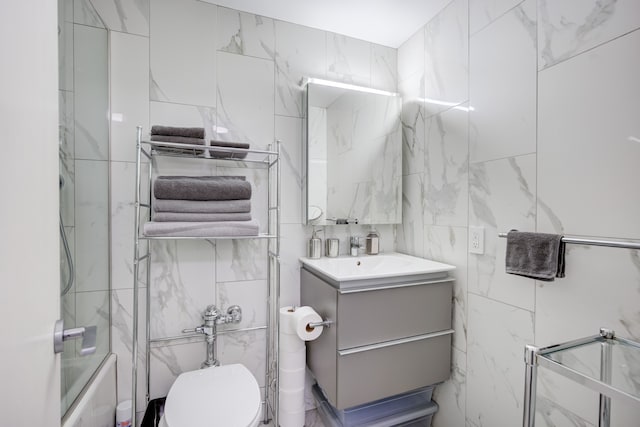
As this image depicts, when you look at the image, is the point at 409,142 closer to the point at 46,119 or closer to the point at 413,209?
the point at 413,209

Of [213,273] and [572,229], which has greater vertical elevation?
[572,229]

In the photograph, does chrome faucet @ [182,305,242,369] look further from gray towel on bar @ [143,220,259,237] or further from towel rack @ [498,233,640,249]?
towel rack @ [498,233,640,249]

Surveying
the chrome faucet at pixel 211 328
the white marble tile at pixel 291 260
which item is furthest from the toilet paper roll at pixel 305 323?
the chrome faucet at pixel 211 328

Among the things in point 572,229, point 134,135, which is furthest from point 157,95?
point 572,229

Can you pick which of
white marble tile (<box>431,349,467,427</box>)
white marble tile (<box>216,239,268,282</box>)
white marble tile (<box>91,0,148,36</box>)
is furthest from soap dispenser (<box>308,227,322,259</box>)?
white marble tile (<box>91,0,148,36</box>)

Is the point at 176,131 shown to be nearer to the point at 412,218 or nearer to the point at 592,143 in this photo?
the point at 412,218

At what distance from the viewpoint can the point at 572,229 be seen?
40.3 inches

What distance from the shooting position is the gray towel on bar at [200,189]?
1283mm

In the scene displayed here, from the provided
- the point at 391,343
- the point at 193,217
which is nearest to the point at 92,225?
the point at 193,217

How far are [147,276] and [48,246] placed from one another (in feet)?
2.84

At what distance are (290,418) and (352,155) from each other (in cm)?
146

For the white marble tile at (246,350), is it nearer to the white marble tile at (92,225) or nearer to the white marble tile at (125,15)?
the white marble tile at (92,225)

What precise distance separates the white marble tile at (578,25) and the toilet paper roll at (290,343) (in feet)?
5.12

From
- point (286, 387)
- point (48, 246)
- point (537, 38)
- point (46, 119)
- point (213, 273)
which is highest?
point (537, 38)
